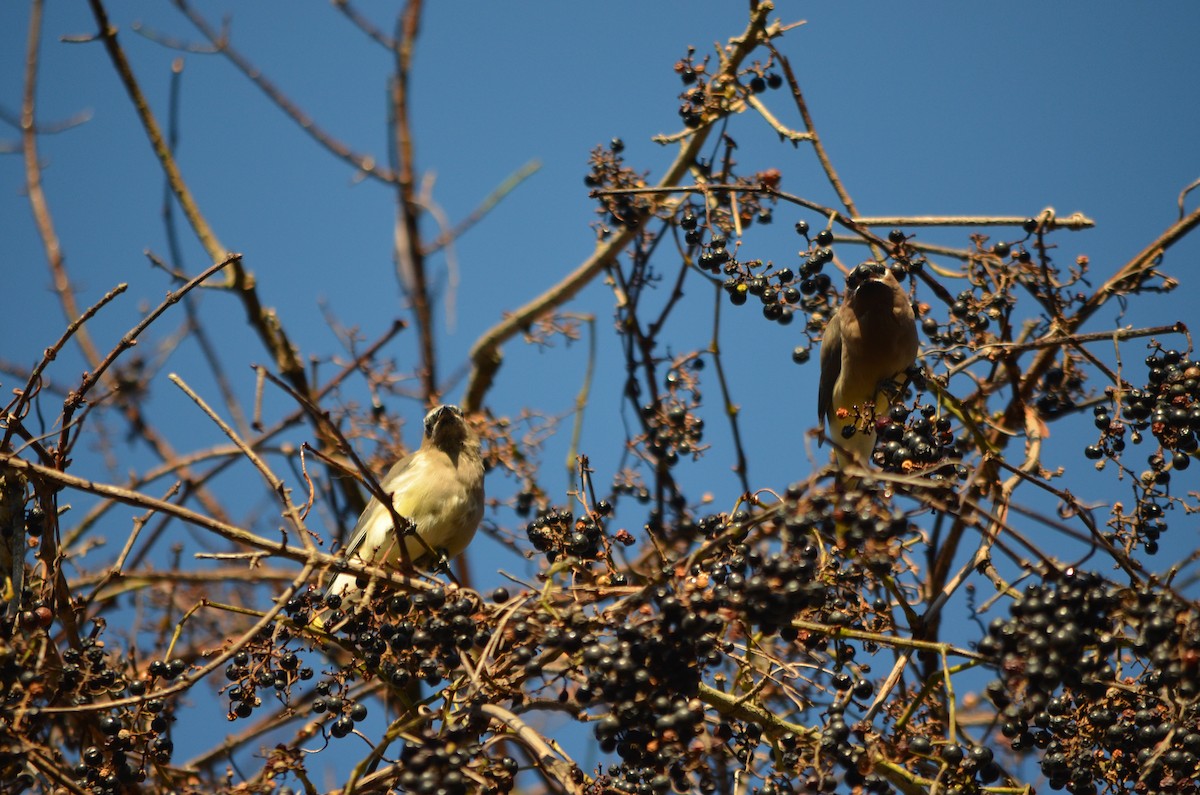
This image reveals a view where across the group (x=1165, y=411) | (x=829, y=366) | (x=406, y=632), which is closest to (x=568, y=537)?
(x=406, y=632)

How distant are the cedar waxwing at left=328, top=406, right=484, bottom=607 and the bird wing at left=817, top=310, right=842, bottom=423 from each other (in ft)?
6.51

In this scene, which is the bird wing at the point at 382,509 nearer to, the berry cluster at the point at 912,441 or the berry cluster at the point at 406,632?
the berry cluster at the point at 406,632

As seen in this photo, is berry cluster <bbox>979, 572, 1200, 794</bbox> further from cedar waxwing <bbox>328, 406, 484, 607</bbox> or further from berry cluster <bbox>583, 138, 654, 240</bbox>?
cedar waxwing <bbox>328, 406, 484, 607</bbox>

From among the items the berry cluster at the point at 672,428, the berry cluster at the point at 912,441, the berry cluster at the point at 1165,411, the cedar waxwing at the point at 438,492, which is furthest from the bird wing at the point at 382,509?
the berry cluster at the point at 1165,411

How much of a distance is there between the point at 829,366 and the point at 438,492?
227cm

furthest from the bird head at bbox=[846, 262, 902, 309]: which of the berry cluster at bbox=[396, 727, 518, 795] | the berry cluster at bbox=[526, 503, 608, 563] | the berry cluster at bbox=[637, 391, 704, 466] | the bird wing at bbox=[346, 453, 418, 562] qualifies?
the berry cluster at bbox=[396, 727, 518, 795]

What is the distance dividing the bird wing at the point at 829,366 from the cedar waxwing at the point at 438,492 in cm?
199

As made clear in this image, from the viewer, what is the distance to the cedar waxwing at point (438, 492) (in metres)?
6.21

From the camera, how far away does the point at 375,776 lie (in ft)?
10.1

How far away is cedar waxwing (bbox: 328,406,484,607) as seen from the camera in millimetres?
6211

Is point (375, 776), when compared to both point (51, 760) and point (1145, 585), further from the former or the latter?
point (1145, 585)

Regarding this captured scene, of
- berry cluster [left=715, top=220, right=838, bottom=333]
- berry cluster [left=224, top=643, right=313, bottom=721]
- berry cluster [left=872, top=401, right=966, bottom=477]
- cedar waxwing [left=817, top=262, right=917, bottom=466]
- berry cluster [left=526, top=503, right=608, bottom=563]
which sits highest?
cedar waxwing [left=817, top=262, right=917, bottom=466]

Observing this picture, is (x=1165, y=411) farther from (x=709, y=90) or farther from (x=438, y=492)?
(x=438, y=492)

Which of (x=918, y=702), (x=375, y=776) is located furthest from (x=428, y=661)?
(x=918, y=702)
